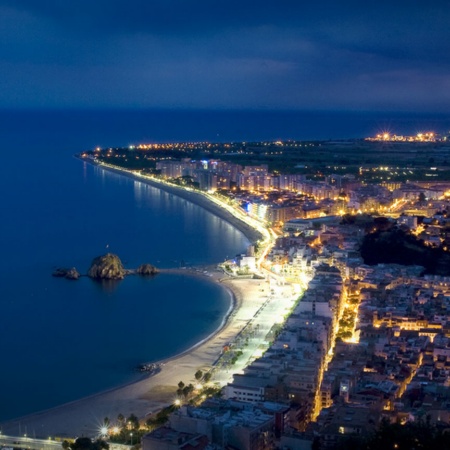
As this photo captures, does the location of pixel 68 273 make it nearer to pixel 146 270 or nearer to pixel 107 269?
pixel 107 269

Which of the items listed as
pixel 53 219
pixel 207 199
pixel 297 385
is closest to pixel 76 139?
pixel 207 199

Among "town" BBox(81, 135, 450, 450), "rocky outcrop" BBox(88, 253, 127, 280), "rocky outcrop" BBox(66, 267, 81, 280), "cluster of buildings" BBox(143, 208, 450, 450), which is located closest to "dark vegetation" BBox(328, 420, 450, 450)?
"town" BBox(81, 135, 450, 450)

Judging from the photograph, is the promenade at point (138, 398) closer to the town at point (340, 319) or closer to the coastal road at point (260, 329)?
the coastal road at point (260, 329)

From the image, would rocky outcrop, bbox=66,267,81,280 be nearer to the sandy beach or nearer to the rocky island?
the rocky island

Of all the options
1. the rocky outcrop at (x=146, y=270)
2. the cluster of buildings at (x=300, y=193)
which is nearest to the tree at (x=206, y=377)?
the rocky outcrop at (x=146, y=270)

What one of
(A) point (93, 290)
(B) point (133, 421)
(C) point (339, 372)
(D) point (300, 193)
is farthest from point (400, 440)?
(D) point (300, 193)

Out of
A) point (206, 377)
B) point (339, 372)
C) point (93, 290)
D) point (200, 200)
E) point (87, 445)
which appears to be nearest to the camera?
point (87, 445)

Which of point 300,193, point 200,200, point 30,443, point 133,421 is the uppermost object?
point 300,193
